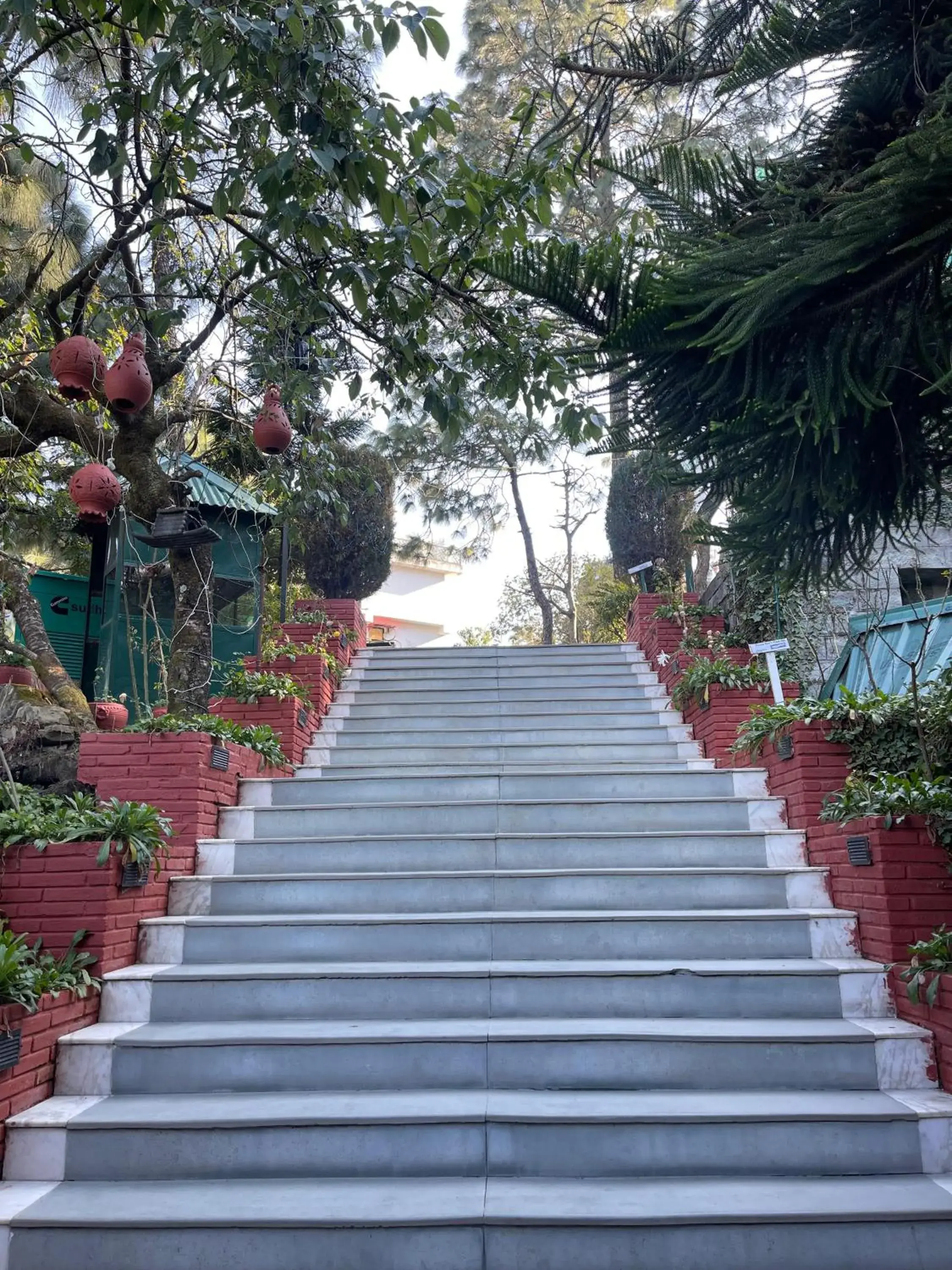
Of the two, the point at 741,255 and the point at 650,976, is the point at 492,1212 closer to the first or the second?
the point at 650,976

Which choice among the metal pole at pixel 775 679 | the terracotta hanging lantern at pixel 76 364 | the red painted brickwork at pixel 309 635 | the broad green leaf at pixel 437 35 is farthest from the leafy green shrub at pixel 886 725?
the red painted brickwork at pixel 309 635

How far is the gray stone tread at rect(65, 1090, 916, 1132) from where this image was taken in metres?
2.52

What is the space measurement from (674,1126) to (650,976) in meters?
0.59

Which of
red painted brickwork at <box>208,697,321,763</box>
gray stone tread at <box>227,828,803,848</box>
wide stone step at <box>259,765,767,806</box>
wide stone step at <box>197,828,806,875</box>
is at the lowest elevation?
wide stone step at <box>197,828,806,875</box>

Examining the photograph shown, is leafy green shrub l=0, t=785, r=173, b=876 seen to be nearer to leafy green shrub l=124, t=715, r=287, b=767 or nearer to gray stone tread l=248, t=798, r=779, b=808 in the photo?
leafy green shrub l=124, t=715, r=287, b=767

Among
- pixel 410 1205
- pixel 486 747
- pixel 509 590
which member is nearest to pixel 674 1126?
pixel 410 1205

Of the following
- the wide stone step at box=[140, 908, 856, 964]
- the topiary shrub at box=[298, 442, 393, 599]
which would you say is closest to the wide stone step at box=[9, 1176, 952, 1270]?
the wide stone step at box=[140, 908, 856, 964]

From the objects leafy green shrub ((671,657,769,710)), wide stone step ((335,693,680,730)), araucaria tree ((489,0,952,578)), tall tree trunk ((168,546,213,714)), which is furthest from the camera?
wide stone step ((335,693,680,730))

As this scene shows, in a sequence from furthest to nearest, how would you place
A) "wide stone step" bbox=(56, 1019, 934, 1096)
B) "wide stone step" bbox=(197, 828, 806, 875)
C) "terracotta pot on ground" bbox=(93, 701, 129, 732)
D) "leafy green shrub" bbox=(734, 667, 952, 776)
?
1. "terracotta pot on ground" bbox=(93, 701, 129, 732)
2. "wide stone step" bbox=(197, 828, 806, 875)
3. "leafy green shrub" bbox=(734, 667, 952, 776)
4. "wide stone step" bbox=(56, 1019, 934, 1096)

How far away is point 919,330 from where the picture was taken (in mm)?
2270

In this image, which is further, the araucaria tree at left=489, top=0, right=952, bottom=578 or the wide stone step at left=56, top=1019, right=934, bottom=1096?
the wide stone step at left=56, top=1019, right=934, bottom=1096

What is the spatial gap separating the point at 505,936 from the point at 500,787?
1.28 m

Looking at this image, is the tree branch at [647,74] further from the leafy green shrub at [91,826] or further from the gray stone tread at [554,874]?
the leafy green shrub at [91,826]

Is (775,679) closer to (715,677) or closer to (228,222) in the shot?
(715,677)
